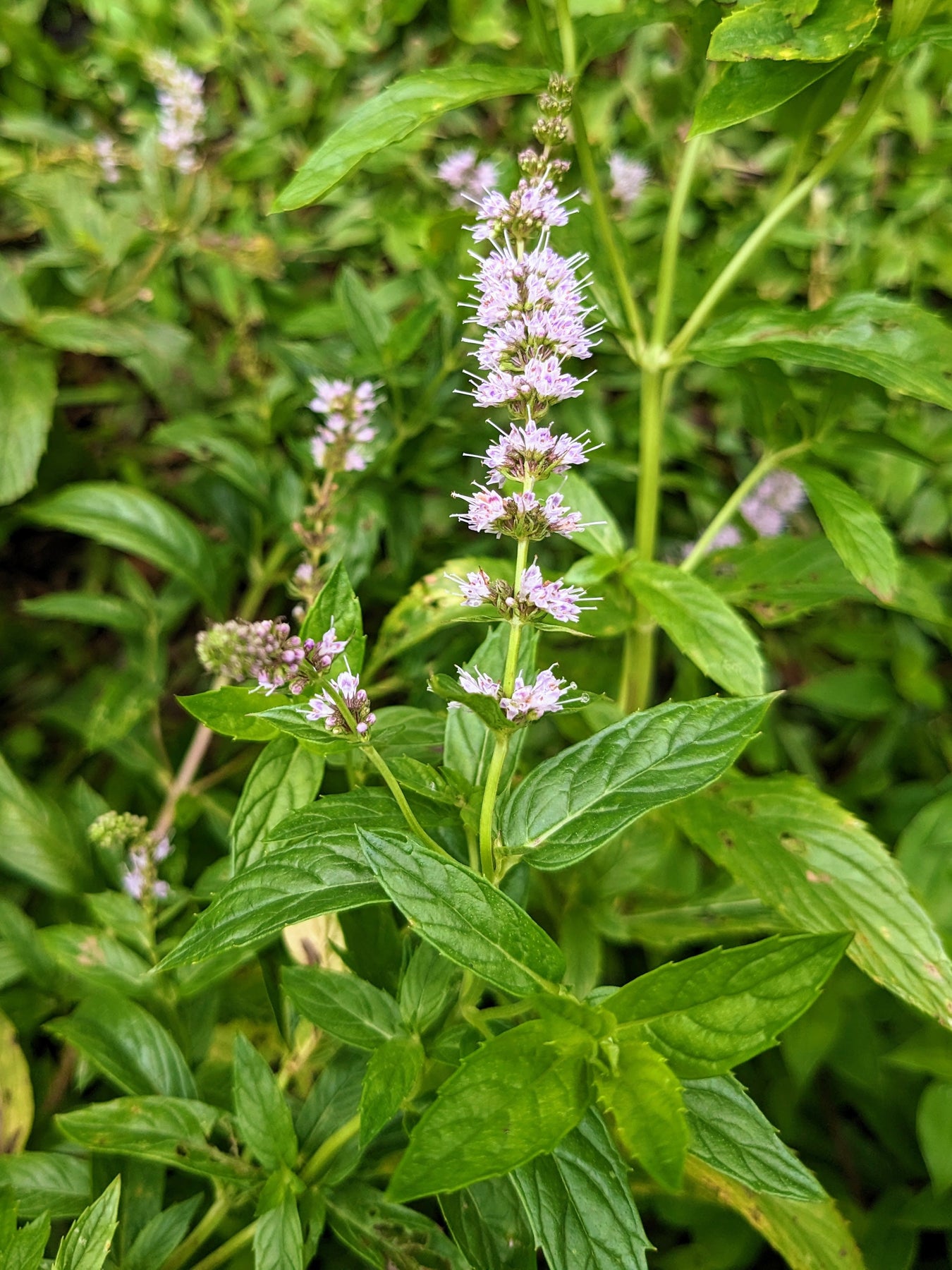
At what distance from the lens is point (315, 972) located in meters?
0.92

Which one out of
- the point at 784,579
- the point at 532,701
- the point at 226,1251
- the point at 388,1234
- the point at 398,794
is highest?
the point at 784,579

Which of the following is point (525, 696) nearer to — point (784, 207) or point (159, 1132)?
point (159, 1132)

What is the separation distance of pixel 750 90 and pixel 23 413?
1.31 m

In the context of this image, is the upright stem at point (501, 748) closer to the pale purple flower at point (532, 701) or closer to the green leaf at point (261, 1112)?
the pale purple flower at point (532, 701)

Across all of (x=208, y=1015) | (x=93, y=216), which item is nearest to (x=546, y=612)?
(x=208, y=1015)

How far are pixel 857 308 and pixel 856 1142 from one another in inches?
56.7

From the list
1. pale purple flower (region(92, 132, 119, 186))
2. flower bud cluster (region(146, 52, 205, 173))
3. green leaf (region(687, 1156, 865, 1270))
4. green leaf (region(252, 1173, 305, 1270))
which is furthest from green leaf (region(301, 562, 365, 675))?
pale purple flower (region(92, 132, 119, 186))

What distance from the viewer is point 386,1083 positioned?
30.1 inches

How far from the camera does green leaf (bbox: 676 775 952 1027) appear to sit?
3.24 feet

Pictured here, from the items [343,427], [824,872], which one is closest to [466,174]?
[343,427]

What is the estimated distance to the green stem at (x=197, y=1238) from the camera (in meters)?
1.00

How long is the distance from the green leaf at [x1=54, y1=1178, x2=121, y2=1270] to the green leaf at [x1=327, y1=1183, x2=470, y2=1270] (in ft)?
0.74

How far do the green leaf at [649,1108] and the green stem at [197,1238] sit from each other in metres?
0.59

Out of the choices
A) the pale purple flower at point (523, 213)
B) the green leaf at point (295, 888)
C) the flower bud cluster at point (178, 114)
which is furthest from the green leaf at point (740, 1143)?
the flower bud cluster at point (178, 114)
